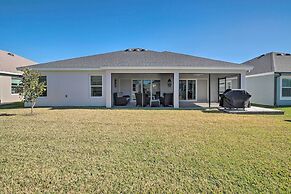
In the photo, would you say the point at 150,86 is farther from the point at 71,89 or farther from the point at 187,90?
the point at 71,89

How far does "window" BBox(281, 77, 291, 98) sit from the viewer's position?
638 inches

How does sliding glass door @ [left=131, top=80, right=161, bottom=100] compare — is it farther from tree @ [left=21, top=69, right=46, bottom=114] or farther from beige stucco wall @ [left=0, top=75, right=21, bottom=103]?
beige stucco wall @ [left=0, top=75, right=21, bottom=103]

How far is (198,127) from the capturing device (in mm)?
7359

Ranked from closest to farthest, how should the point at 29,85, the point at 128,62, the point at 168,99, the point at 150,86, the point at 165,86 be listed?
the point at 29,85 → the point at 168,99 → the point at 128,62 → the point at 150,86 → the point at 165,86

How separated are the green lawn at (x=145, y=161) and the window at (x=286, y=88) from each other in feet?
39.5

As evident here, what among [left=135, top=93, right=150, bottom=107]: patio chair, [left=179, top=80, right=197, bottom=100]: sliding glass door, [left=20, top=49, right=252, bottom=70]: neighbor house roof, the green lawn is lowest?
the green lawn

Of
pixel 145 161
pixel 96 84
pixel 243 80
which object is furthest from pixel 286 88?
pixel 145 161

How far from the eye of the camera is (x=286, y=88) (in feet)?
53.4

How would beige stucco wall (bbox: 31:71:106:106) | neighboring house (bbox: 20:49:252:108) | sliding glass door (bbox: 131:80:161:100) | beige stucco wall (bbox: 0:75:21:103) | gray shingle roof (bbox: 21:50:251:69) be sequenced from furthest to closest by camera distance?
sliding glass door (bbox: 131:80:161:100) → beige stucco wall (bbox: 0:75:21:103) → beige stucco wall (bbox: 31:71:106:106) → gray shingle roof (bbox: 21:50:251:69) → neighboring house (bbox: 20:49:252:108)

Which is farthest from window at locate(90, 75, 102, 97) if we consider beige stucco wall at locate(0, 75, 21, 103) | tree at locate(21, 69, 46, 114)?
beige stucco wall at locate(0, 75, 21, 103)

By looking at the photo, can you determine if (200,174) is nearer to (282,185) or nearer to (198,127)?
(282,185)

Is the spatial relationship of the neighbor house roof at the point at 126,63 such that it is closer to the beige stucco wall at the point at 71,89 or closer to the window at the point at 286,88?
the beige stucco wall at the point at 71,89

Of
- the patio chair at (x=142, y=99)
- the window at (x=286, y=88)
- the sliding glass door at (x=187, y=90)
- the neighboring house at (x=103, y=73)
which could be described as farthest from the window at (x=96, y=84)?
the window at (x=286, y=88)

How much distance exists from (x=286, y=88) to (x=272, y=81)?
1348 mm
